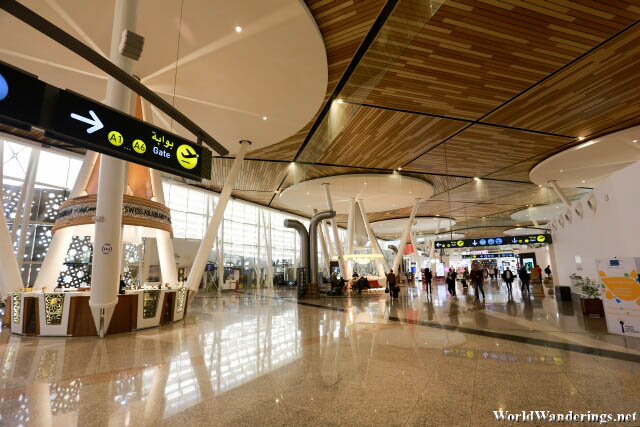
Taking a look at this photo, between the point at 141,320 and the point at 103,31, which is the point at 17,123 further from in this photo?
the point at 141,320

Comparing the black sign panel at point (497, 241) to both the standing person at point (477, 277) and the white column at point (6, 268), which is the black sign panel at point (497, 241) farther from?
the white column at point (6, 268)

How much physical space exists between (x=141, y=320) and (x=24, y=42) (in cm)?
662

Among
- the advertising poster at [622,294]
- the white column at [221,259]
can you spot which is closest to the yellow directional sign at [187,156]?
the advertising poster at [622,294]

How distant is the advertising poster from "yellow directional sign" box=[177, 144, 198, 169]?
797 cm

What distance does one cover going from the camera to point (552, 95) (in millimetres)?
9000

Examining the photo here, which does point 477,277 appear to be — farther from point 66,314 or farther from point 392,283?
point 66,314

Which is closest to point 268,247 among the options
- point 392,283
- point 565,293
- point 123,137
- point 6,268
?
point 392,283

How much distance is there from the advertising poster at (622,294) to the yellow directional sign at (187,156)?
7.97 metres

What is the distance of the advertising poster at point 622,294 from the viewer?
5.95 metres

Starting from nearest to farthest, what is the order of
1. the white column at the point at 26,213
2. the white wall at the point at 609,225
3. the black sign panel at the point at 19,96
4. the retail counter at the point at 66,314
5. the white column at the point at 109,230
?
1. the black sign panel at the point at 19,96
2. the white column at the point at 109,230
3. the retail counter at the point at 66,314
4. the white wall at the point at 609,225
5. the white column at the point at 26,213

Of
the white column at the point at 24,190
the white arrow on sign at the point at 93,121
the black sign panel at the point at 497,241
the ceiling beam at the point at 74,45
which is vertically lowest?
the black sign panel at the point at 497,241

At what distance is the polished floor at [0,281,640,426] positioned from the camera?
9.58 feet

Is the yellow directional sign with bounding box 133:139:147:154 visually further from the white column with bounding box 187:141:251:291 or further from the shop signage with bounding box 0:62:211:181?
the white column with bounding box 187:141:251:291

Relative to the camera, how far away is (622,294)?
6.16m
